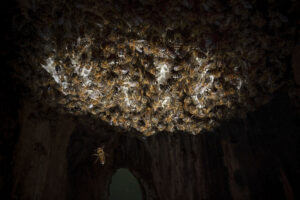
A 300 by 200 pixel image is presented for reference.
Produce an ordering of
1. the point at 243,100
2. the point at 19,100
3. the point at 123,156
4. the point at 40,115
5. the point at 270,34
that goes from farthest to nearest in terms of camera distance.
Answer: the point at 123,156 → the point at 243,100 → the point at 40,115 → the point at 19,100 → the point at 270,34

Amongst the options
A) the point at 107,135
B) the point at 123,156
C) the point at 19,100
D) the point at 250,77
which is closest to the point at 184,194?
the point at 123,156

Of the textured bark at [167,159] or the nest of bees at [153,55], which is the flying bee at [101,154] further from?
the nest of bees at [153,55]

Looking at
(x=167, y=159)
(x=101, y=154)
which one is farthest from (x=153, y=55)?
(x=167, y=159)

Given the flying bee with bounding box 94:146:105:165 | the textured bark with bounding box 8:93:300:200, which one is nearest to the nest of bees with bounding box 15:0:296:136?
the textured bark with bounding box 8:93:300:200

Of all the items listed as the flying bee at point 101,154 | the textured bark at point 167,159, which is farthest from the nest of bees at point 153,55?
the flying bee at point 101,154

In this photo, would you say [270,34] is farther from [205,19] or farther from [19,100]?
[19,100]

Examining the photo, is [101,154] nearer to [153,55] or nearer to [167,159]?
[167,159]
